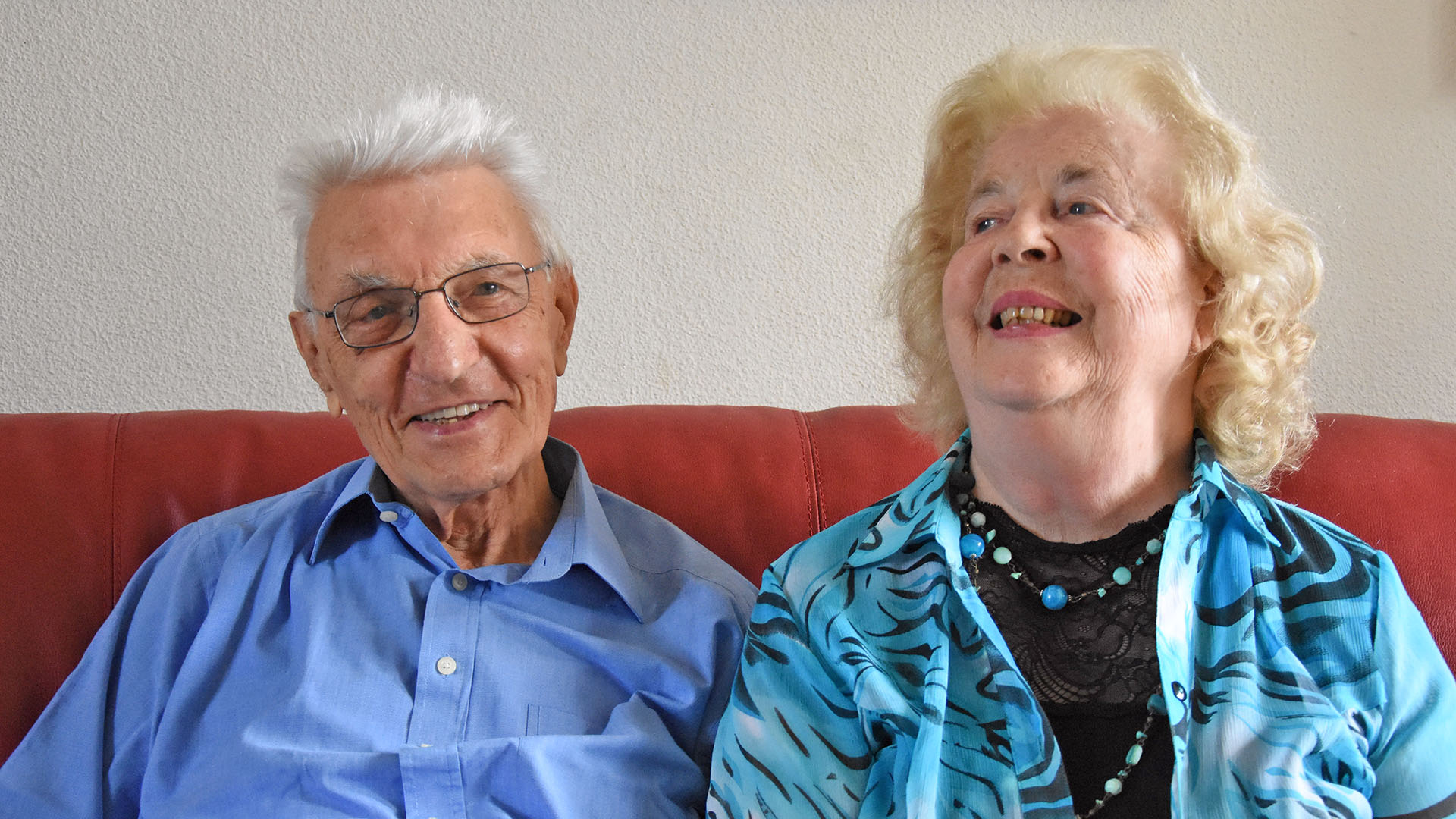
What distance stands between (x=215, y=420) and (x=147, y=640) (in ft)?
1.20

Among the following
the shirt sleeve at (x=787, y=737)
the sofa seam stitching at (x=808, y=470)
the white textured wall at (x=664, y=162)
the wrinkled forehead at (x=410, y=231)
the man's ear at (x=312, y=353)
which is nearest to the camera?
the shirt sleeve at (x=787, y=737)

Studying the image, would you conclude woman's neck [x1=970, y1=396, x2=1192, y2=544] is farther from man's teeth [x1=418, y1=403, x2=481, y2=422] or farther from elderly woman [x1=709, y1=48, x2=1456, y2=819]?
man's teeth [x1=418, y1=403, x2=481, y2=422]

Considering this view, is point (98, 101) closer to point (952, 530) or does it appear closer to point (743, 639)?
point (743, 639)

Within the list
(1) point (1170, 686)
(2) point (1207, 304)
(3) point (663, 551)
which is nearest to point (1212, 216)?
(2) point (1207, 304)

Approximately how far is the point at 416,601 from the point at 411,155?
1.85 ft

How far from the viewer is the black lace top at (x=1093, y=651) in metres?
1.12

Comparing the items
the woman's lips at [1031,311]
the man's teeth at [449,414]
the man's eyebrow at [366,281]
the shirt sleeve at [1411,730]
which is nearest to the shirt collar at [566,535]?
the man's teeth at [449,414]

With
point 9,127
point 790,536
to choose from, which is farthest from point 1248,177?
point 9,127

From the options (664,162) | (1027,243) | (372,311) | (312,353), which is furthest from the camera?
(664,162)

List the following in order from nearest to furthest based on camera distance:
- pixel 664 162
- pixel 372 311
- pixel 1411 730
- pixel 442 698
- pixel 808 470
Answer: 1. pixel 1411 730
2. pixel 442 698
3. pixel 372 311
4. pixel 808 470
5. pixel 664 162

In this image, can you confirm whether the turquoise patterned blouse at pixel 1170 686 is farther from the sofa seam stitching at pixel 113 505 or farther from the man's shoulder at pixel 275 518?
the sofa seam stitching at pixel 113 505

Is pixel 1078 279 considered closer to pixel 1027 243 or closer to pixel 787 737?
pixel 1027 243

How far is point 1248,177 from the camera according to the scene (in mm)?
1255

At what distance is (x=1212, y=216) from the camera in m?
1.22
